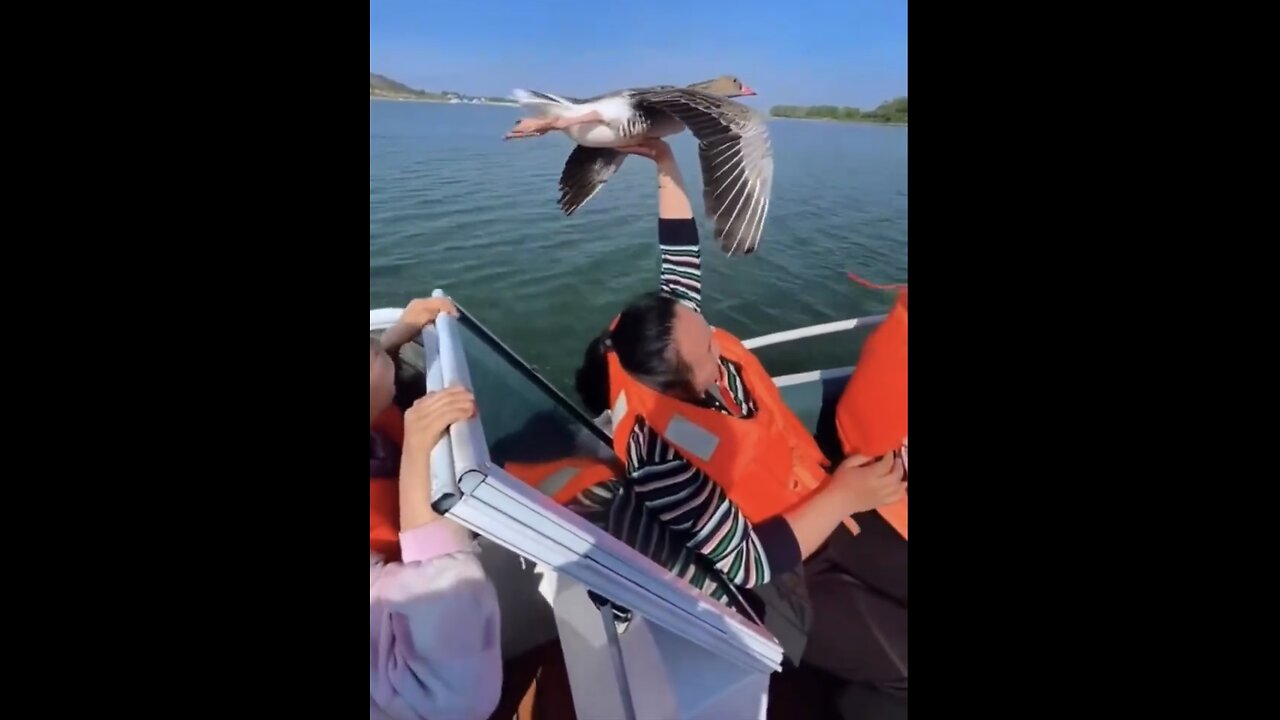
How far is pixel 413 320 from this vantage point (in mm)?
1298

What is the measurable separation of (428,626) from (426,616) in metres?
0.01

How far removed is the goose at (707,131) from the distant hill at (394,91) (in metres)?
0.17

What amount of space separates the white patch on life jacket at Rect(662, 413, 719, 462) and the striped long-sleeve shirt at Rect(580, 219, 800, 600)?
3 centimetres

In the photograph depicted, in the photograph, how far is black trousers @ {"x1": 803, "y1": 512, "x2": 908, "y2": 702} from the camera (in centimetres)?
121

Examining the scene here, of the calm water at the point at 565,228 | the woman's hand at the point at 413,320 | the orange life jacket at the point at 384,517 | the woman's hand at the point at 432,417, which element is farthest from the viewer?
the calm water at the point at 565,228

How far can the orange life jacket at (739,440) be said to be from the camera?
3.81ft

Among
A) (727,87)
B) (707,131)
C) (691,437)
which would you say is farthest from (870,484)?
(727,87)

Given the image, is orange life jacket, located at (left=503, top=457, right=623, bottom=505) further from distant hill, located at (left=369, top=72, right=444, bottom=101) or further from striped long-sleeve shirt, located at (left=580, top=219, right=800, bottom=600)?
distant hill, located at (left=369, top=72, right=444, bottom=101)

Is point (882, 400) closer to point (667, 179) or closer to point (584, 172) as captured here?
point (667, 179)

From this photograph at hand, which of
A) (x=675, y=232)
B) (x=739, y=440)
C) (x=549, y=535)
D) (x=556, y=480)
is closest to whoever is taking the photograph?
(x=549, y=535)

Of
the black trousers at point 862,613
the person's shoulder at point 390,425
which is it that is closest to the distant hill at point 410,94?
the person's shoulder at point 390,425

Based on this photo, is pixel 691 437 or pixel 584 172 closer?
pixel 691 437

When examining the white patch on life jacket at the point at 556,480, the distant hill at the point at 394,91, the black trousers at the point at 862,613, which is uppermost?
the distant hill at the point at 394,91

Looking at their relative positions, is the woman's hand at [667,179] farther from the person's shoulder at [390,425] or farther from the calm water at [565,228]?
the person's shoulder at [390,425]
